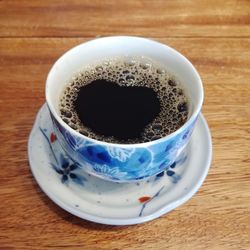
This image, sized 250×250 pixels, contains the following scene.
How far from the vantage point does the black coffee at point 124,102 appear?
0.72 metres

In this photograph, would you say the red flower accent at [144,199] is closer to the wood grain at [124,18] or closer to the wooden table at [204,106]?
the wooden table at [204,106]

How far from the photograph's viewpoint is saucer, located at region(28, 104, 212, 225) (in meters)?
0.68

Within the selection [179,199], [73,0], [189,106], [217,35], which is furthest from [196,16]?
[179,199]

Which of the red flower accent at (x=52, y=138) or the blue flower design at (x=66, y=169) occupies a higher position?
the red flower accent at (x=52, y=138)

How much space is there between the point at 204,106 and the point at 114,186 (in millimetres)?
287

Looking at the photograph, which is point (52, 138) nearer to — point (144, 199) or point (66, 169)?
point (66, 169)

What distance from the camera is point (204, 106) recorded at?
2.93 ft

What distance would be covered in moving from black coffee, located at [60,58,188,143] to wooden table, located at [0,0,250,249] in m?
0.13

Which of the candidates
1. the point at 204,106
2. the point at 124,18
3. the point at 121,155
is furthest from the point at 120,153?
the point at 124,18

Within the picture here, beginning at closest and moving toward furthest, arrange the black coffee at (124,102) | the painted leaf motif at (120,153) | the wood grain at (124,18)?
the painted leaf motif at (120,153), the black coffee at (124,102), the wood grain at (124,18)

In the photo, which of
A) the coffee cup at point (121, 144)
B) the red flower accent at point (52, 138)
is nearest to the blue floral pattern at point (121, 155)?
the coffee cup at point (121, 144)

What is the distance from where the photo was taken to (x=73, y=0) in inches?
44.7

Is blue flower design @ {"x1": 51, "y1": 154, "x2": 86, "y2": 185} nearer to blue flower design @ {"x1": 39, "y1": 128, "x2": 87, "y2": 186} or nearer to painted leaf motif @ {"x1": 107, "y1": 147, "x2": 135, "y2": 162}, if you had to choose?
blue flower design @ {"x1": 39, "y1": 128, "x2": 87, "y2": 186}

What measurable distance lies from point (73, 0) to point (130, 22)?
178 mm
